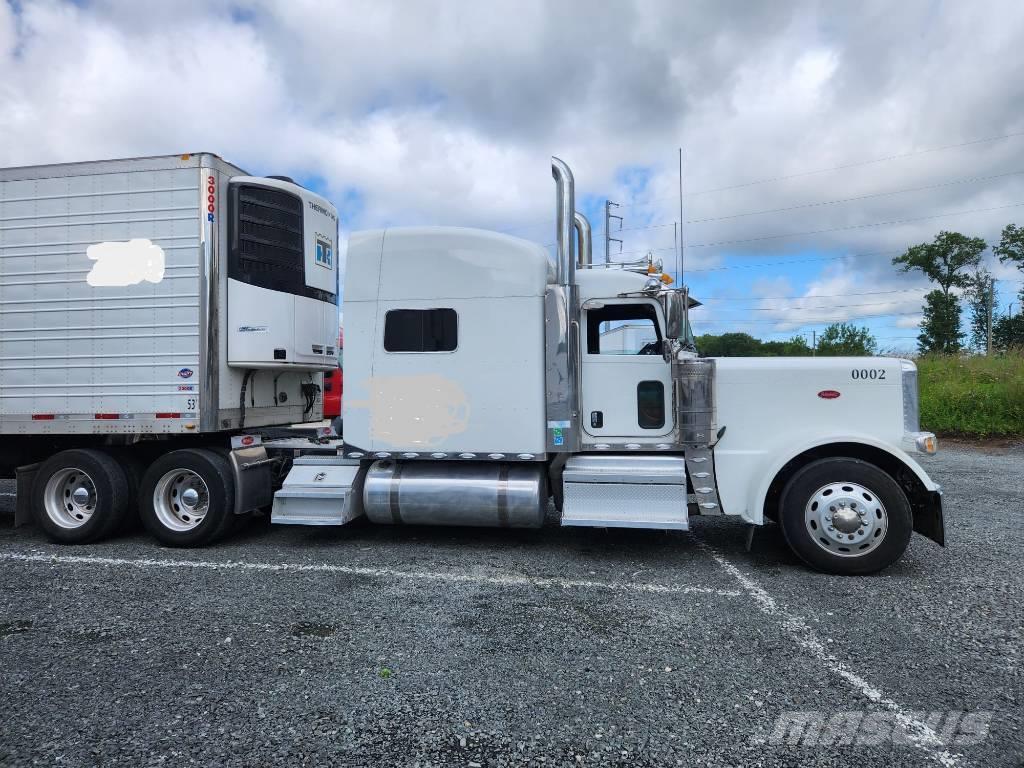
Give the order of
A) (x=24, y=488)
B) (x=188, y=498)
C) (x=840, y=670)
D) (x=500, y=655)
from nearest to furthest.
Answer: (x=840, y=670)
(x=500, y=655)
(x=188, y=498)
(x=24, y=488)

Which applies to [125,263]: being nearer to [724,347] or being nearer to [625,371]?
[625,371]

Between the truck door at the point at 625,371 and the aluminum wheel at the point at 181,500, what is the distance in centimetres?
394

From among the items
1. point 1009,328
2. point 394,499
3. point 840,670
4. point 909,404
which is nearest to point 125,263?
point 394,499

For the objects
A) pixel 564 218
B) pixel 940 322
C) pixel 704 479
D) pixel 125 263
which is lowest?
pixel 704 479

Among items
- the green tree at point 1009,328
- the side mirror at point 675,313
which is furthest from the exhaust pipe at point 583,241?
the green tree at point 1009,328

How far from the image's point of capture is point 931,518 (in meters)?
4.94

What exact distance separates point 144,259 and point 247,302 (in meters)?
1.03

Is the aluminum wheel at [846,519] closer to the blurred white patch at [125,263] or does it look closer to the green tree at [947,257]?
the blurred white patch at [125,263]

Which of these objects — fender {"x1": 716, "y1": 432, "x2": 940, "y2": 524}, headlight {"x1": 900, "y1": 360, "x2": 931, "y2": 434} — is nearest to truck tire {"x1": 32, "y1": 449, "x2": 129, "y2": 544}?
fender {"x1": 716, "y1": 432, "x2": 940, "y2": 524}

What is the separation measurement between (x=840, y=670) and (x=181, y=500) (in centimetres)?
585

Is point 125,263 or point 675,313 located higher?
point 125,263

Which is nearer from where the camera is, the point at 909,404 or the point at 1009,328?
the point at 909,404

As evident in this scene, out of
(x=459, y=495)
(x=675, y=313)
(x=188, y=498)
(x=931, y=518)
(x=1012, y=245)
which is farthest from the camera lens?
(x=1012, y=245)

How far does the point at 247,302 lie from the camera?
5.70 meters
